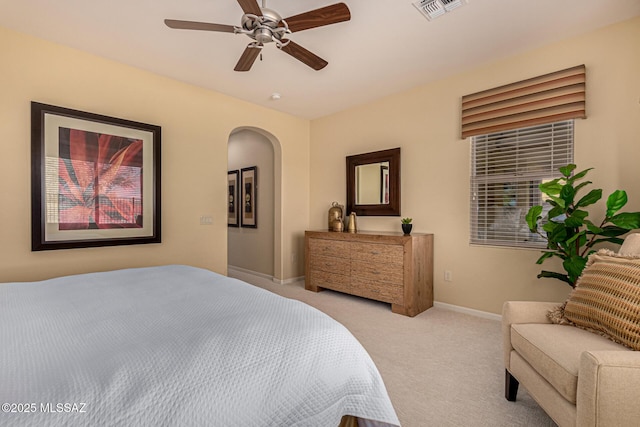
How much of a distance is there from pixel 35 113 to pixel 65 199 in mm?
741

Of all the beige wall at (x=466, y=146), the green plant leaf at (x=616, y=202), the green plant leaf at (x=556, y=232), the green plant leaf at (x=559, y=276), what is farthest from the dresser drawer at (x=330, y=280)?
the green plant leaf at (x=616, y=202)

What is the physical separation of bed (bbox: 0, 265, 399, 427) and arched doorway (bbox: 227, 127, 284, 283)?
3.30m

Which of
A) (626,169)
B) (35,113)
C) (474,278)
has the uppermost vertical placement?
(35,113)

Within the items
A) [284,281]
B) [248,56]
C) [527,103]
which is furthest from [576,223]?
[284,281]

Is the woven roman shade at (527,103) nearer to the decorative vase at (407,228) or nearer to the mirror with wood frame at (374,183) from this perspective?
the mirror with wood frame at (374,183)

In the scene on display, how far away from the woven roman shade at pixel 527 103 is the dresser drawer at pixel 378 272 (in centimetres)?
163

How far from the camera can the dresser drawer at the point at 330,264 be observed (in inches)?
147

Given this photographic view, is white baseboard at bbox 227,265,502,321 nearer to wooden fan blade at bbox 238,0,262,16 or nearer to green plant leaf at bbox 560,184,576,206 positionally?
green plant leaf at bbox 560,184,576,206

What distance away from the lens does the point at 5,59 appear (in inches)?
94.6

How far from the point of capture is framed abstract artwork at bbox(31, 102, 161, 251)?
2.52 meters

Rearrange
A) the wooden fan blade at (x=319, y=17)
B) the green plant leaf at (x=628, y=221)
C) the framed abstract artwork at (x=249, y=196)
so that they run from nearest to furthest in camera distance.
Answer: the wooden fan blade at (x=319, y=17) → the green plant leaf at (x=628, y=221) → the framed abstract artwork at (x=249, y=196)

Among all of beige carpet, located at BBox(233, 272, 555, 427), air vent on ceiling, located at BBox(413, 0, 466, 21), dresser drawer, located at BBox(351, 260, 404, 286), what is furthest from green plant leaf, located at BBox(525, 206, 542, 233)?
air vent on ceiling, located at BBox(413, 0, 466, 21)

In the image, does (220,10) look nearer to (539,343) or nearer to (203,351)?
(203,351)

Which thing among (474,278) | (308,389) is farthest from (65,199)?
(474,278)
